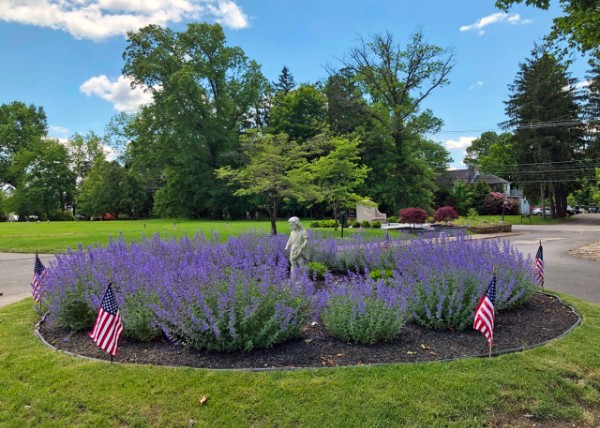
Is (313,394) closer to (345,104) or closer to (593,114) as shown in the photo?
(345,104)

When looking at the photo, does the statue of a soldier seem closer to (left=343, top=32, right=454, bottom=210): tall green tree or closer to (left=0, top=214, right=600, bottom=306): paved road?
(left=0, top=214, right=600, bottom=306): paved road

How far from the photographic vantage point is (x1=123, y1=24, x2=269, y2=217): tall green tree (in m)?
42.5

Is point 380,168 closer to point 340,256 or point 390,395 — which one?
point 340,256

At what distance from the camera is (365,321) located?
484 centimetres

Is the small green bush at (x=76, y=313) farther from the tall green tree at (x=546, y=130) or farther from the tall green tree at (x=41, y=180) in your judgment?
the tall green tree at (x=41, y=180)

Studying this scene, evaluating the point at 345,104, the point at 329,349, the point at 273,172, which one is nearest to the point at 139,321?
the point at 329,349

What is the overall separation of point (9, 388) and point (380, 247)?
7.71 meters

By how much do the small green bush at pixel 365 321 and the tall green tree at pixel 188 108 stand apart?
38696 millimetres

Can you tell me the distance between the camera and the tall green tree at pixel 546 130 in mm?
40938

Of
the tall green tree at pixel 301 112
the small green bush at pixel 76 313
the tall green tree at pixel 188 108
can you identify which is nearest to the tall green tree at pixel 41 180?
the tall green tree at pixel 188 108

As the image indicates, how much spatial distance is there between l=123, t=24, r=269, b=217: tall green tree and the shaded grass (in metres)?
39.4

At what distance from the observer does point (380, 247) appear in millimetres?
9930

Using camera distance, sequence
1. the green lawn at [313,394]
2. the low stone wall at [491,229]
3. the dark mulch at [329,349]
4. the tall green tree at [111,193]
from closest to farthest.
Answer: the green lawn at [313,394], the dark mulch at [329,349], the low stone wall at [491,229], the tall green tree at [111,193]

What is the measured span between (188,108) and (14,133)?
33126 mm
